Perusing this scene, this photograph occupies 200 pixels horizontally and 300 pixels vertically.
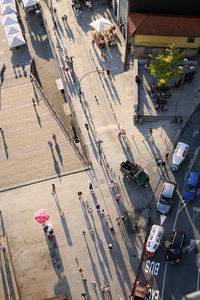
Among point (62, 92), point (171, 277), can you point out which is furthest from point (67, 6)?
point (171, 277)

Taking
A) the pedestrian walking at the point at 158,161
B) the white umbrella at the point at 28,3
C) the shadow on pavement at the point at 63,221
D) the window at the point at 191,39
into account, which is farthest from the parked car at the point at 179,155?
the white umbrella at the point at 28,3

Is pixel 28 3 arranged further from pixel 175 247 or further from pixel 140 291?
pixel 140 291

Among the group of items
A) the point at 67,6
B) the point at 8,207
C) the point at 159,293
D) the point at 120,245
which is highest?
the point at 67,6

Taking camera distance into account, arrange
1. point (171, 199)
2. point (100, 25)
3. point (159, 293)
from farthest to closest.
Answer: point (100, 25), point (171, 199), point (159, 293)

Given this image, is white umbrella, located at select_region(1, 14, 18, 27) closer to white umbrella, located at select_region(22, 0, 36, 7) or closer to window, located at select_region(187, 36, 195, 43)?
white umbrella, located at select_region(22, 0, 36, 7)

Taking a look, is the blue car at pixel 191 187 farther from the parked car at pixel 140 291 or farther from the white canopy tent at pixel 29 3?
the white canopy tent at pixel 29 3

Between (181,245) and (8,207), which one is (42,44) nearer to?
(8,207)
